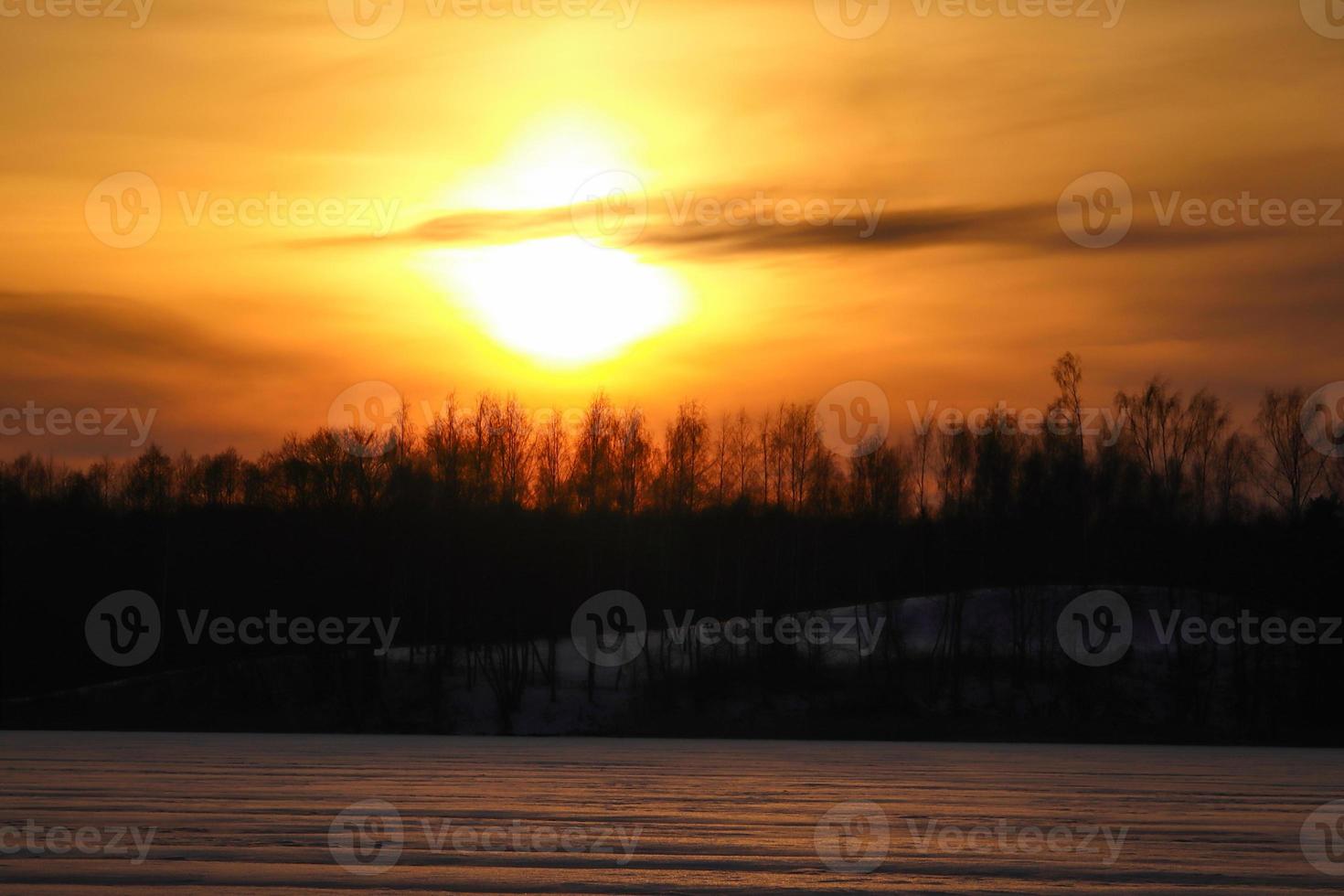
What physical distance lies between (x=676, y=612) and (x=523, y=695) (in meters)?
20.8

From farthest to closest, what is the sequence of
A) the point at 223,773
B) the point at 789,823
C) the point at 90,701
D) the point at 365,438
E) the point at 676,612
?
the point at 676,612
the point at 365,438
the point at 90,701
the point at 223,773
the point at 789,823

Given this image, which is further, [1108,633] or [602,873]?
[1108,633]

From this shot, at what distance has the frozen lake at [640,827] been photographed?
16719mm

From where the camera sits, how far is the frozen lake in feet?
54.9

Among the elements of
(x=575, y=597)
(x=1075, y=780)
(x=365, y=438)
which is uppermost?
(x=365, y=438)

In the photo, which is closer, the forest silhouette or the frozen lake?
the frozen lake

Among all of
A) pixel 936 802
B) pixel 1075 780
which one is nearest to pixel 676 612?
pixel 1075 780

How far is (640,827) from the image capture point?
22109 mm

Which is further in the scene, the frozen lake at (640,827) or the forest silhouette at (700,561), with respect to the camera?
the forest silhouette at (700,561)

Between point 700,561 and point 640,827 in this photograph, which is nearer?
point 640,827

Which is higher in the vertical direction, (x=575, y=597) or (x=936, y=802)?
(x=575, y=597)

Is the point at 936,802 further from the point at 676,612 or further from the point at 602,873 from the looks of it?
the point at 676,612

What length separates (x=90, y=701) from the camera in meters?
90.5

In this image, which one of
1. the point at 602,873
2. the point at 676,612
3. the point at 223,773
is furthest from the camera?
the point at 676,612
